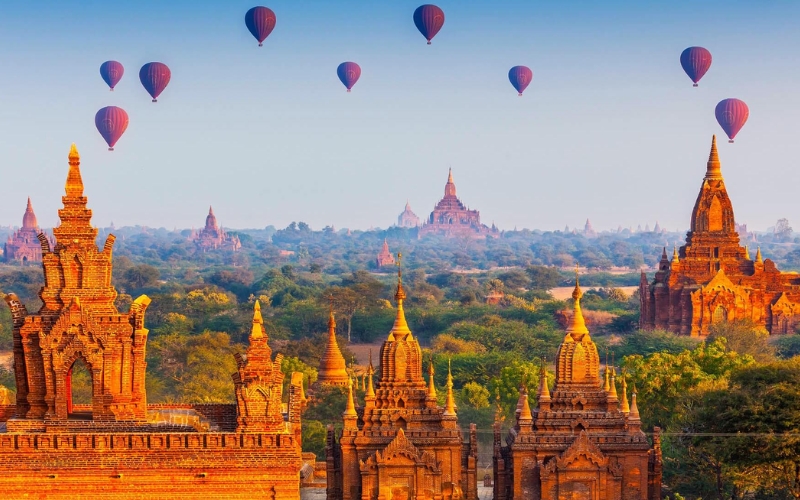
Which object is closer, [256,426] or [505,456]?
[256,426]

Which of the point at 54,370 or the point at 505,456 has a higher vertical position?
the point at 54,370

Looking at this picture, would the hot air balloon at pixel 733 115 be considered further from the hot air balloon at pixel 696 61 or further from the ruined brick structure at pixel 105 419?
the ruined brick structure at pixel 105 419

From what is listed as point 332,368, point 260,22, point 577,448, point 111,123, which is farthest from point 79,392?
point 111,123

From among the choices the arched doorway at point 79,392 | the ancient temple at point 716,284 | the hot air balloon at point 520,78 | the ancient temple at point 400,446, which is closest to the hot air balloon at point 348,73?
the hot air balloon at point 520,78

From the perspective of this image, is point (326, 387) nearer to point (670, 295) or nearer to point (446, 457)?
point (446, 457)

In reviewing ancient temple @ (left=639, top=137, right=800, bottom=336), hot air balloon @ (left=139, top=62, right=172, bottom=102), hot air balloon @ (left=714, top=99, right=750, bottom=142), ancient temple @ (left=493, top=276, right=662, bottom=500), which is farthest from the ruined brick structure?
hot air balloon @ (left=714, top=99, right=750, bottom=142)

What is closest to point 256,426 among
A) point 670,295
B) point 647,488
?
point 647,488

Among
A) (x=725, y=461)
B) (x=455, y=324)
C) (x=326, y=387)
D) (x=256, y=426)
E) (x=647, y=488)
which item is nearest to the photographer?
(x=256, y=426)

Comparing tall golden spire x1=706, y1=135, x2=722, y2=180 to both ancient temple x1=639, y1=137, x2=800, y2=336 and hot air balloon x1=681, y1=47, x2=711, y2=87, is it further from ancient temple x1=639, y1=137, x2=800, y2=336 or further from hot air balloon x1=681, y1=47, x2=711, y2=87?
hot air balloon x1=681, y1=47, x2=711, y2=87
